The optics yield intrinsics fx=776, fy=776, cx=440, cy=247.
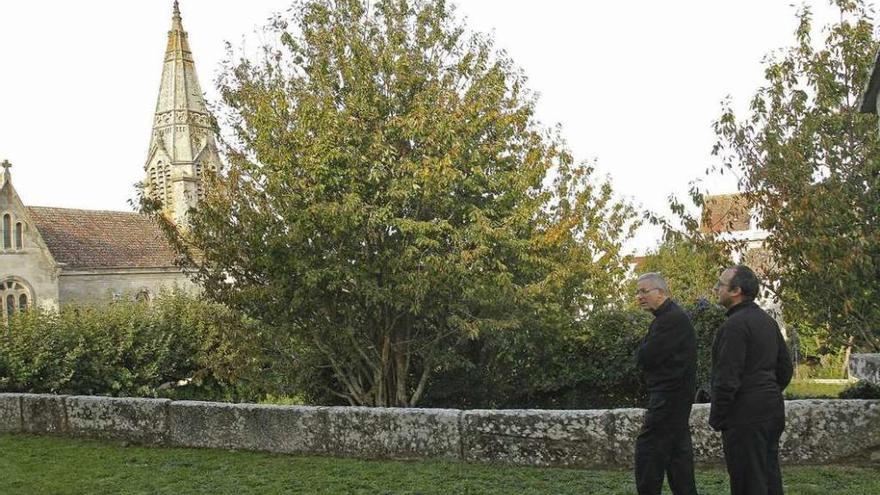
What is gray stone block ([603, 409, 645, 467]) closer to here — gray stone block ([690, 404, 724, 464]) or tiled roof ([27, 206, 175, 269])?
gray stone block ([690, 404, 724, 464])

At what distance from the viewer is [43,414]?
390 inches

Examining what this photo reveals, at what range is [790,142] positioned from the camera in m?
9.70

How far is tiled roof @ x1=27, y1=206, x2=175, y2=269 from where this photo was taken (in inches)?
1623

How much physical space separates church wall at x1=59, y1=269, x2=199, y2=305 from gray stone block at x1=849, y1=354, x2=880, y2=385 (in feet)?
119

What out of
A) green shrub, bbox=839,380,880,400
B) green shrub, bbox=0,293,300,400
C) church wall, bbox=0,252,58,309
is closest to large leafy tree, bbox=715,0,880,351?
green shrub, bbox=839,380,880,400

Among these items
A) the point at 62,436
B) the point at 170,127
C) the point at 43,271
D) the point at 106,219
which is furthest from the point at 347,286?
the point at 170,127

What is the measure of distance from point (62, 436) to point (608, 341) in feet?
26.4

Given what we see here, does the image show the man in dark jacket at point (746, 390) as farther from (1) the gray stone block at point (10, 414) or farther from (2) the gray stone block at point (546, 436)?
(1) the gray stone block at point (10, 414)

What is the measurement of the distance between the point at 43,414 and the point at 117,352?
51.3ft

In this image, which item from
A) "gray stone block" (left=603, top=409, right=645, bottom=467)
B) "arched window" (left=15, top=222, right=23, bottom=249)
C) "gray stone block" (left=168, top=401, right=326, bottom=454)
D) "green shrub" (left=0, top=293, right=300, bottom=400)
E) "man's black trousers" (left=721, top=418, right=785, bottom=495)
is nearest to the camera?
"man's black trousers" (left=721, top=418, right=785, bottom=495)

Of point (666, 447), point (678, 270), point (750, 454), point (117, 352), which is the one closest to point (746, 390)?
point (750, 454)

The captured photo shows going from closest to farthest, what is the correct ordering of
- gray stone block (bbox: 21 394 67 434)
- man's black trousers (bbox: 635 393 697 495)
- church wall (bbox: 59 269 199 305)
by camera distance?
man's black trousers (bbox: 635 393 697 495)
gray stone block (bbox: 21 394 67 434)
church wall (bbox: 59 269 199 305)

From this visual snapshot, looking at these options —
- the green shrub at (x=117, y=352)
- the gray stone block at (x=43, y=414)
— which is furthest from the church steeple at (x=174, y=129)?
the gray stone block at (x=43, y=414)

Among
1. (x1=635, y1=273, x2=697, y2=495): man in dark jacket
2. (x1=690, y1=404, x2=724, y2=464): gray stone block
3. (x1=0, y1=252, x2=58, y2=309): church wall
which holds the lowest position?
(x1=690, y1=404, x2=724, y2=464): gray stone block
